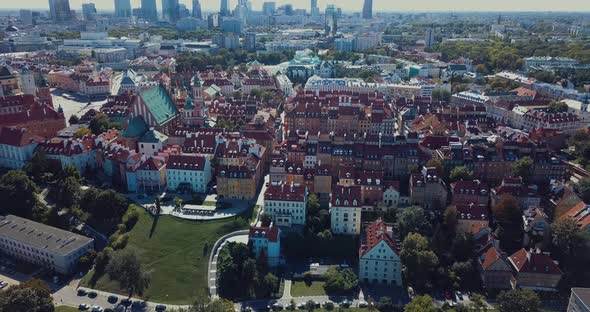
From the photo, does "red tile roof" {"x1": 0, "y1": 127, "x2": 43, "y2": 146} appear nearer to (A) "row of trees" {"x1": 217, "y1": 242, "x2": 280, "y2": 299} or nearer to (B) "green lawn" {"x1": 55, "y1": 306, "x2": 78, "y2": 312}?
(B) "green lawn" {"x1": 55, "y1": 306, "x2": 78, "y2": 312}

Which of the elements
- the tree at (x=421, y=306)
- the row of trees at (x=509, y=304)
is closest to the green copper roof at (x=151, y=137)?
the row of trees at (x=509, y=304)

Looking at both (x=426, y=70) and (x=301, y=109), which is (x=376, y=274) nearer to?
(x=301, y=109)

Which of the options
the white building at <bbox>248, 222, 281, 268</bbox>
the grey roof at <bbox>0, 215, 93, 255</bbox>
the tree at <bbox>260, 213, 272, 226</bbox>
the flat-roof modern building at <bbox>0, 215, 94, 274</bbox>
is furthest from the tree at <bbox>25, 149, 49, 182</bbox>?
the white building at <bbox>248, 222, 281, 268</bbox>

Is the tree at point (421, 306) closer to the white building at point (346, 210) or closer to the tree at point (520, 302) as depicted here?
the tree at point (520, 302)

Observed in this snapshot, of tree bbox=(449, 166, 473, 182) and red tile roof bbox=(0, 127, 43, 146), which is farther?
red tile roof bbox=(0, 127, 43, 146)

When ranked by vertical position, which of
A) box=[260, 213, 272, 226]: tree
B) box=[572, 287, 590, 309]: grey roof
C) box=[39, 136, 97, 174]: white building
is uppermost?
box=[39, 136, 97, 174]: white building

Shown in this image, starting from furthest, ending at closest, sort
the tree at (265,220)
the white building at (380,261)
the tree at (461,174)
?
the tree at (461,174)
the tree at (265,220)
the white building at (380,261)
